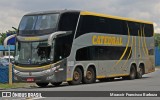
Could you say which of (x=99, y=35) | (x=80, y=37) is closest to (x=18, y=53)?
(x=80, y=37)

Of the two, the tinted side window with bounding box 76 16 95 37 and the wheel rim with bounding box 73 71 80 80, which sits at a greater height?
the tinted side window with bounding box 76 16 95 37

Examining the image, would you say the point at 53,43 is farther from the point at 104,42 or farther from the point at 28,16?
the point at 104,42

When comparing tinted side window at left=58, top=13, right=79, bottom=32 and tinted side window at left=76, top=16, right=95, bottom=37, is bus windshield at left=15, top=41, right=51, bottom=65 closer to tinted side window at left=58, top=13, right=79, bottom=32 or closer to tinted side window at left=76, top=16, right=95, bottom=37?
tinted side window at left=58, top=13, right=79, bottom=32

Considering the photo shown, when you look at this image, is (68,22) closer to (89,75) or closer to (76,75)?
(76,75)

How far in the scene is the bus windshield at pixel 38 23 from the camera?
81.0 ft

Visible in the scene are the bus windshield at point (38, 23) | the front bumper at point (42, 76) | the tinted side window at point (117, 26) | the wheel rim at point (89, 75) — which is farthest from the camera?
the tinted side window at point (117, 26)

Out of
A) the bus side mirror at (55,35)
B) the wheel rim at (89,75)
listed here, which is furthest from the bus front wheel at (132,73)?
the bus side mirror at (55,35)

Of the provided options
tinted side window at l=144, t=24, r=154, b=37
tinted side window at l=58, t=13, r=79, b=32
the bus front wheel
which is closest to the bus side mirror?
tinted side window at l=58, t=13, r=79, b=32

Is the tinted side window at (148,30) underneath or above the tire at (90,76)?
above

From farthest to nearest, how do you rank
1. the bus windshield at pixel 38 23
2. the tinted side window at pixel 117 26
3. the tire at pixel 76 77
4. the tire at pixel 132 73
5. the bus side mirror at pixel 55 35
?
1. the tire at pixel 132 73
2. the tinted side window at pixel 117 26
3. the tire at pixel 76 77
4. the bus windshield at pixel 38 23
5. the bus side mirror at pixel 55 35

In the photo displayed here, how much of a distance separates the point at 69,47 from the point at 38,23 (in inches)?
81.6

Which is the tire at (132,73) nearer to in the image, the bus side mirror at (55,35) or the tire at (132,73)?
the tire at (132,73)

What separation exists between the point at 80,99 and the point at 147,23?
18.9 metres

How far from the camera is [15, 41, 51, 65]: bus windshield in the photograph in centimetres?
2431
